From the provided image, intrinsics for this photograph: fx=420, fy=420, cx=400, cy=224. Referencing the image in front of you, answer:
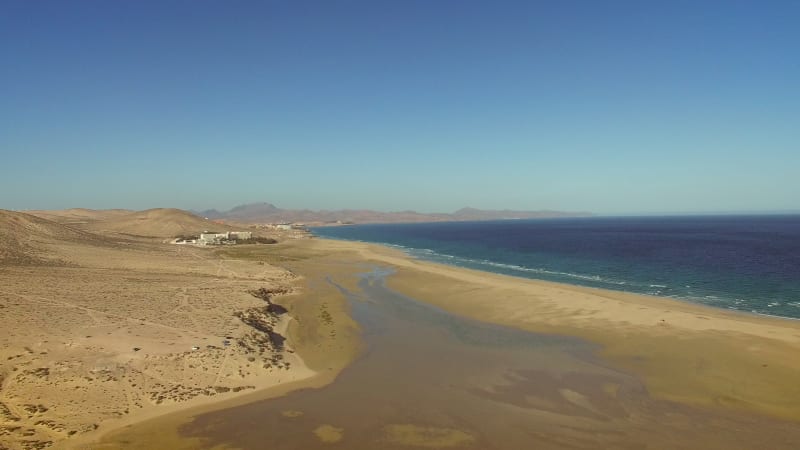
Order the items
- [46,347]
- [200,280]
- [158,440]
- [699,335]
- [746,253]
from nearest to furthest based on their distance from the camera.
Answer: [158,440] < [46,347] < [699,335] < [200,280] < [746,253]

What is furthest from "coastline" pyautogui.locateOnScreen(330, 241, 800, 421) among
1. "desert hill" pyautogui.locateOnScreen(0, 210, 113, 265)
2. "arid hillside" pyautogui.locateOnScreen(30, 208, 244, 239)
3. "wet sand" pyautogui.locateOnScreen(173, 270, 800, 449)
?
"arid hillside" pyautogui.locateOnScreen(30, 208, 244, 239)

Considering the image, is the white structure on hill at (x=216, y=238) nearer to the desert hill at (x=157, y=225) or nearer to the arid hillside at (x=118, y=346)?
the desert hill at (x=157, y=225)

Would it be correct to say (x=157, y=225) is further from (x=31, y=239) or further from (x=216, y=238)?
(x=31, y=239)

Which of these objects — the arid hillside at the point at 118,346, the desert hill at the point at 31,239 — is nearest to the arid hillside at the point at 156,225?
the desert hill at the point at 31,239

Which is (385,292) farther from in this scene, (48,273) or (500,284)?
(48,273)

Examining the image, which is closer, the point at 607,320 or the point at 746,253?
the point at 607,320

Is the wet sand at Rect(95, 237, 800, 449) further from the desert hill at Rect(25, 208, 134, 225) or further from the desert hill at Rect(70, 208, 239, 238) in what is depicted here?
the desert hill at Rect(25, 208, 134, 225)

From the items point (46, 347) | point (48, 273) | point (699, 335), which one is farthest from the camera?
point (48, 273)

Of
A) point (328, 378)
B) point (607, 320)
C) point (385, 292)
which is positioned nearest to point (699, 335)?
point (607, 320)

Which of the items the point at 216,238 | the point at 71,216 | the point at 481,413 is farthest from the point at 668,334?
the point at 71,216
